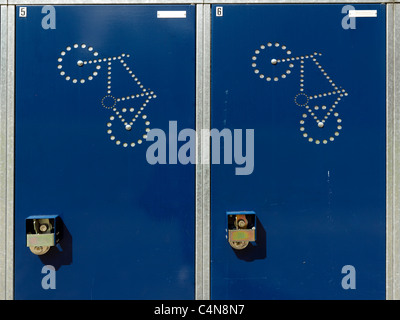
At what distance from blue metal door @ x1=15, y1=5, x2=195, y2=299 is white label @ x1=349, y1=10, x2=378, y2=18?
992 mm

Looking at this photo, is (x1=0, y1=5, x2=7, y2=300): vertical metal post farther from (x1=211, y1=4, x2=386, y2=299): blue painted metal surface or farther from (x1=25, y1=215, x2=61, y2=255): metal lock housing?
(x1=211, y1=4, x2=386, y2=299): blue painted metal surface

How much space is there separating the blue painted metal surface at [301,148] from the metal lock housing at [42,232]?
3.10 feet

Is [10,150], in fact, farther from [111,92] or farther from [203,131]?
[203,131]

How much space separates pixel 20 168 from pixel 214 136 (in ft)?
3.94

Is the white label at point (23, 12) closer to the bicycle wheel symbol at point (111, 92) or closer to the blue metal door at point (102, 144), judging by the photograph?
the blue metal door at point (102, 144)

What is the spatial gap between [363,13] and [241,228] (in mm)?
1531

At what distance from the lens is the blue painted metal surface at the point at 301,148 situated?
6.38 feet

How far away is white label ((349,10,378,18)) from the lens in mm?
1955

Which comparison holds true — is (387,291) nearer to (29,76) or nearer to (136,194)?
(136,194)

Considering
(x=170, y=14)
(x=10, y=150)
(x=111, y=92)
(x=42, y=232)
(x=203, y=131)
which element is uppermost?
(x=170, y=14)

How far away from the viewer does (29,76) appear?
1.92m

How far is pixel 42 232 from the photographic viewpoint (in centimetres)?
190

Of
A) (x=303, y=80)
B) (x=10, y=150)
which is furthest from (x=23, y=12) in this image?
(x=303, y=80)

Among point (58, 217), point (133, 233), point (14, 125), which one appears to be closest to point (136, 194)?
point (133, 233)
